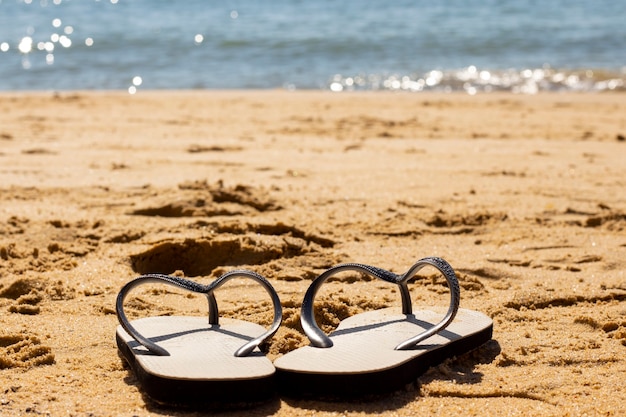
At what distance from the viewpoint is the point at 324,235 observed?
3293 millimetres

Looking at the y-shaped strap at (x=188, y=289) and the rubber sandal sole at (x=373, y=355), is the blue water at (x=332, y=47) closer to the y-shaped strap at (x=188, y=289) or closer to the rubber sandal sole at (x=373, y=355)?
the rubber sandal sole at (x=373, y=355)

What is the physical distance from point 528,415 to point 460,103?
19.3 ft

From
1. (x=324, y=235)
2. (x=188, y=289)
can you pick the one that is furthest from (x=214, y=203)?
(x=188, y=289)

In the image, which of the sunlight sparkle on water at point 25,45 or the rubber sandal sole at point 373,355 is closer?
the rubber sandal sole at point 373,355

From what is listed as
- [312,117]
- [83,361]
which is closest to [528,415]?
[83,361]

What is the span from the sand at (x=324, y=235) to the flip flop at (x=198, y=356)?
6cm

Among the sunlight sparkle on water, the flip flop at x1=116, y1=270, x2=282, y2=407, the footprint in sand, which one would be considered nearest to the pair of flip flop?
the flip flop at x1=116, y1=270, x2=282, y2=407

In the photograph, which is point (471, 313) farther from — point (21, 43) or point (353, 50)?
point (21, 43)

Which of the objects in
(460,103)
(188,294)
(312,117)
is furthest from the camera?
(460,103)

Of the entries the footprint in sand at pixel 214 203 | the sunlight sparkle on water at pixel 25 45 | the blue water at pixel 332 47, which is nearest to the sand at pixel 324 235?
the footprint in sand at pixel 214 203

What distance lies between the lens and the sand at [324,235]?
6.57ft

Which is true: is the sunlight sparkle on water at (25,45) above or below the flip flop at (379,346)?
above

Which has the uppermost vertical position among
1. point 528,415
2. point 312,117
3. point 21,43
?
point 21,43

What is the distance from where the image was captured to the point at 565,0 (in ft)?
53.7
